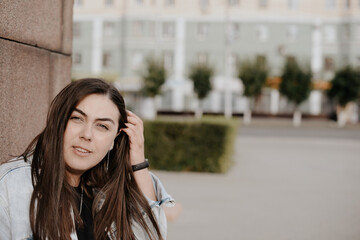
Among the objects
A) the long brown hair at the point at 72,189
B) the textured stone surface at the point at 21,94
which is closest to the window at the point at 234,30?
the textured stone surface at the point at 21,94

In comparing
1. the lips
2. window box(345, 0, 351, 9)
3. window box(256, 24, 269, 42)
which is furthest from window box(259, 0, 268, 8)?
the lips

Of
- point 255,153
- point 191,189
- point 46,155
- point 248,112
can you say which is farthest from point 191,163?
point 248,112

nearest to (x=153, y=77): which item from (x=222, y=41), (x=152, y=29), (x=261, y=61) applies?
(x=152, y=29)

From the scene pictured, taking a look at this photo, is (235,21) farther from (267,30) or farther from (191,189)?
(191,189)

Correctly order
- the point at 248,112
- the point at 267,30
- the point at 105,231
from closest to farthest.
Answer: the point at 105,231
the point at 248,112
the point at 267,30

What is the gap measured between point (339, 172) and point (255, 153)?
4273mm

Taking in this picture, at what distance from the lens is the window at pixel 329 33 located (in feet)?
137

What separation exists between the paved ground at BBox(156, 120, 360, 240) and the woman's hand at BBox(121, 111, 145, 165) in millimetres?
3357

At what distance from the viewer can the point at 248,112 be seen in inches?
1549

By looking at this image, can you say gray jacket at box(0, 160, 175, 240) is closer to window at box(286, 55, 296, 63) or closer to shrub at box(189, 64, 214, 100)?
shrub at box(189, 64, 214, 100)

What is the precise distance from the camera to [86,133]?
1.90 metres

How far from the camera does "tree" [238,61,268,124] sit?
3681cm

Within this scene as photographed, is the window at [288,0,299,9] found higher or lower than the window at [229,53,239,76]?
higher

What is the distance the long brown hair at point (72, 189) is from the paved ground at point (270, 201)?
339 centimetres
